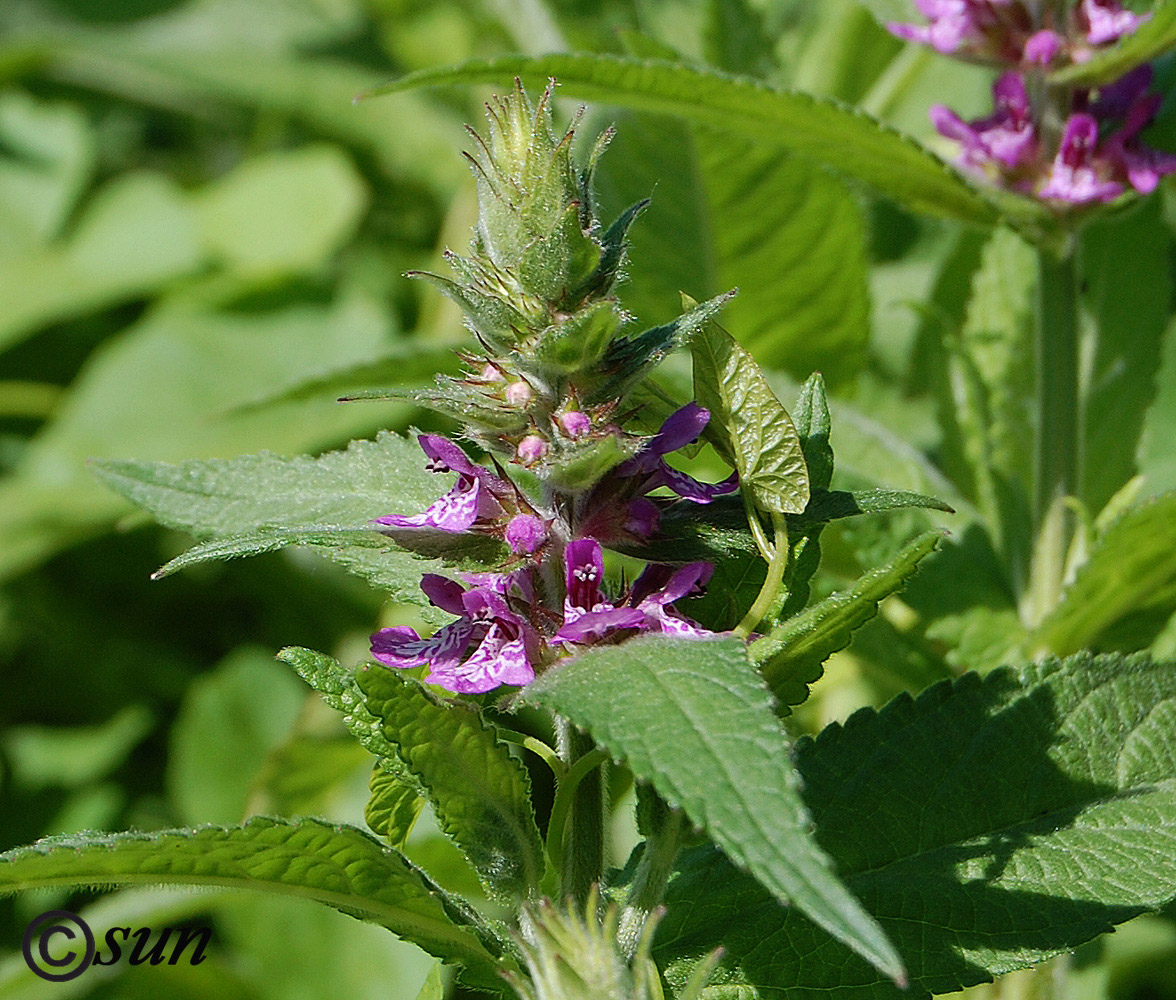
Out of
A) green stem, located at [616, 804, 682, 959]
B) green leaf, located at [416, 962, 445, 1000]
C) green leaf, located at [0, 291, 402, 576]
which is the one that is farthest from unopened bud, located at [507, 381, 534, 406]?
green leaf, located at [0, 291, 402, 576]

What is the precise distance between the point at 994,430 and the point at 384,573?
2.97 feet

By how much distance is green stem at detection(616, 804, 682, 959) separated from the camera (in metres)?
0.87

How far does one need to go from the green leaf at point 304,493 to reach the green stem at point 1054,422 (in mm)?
740

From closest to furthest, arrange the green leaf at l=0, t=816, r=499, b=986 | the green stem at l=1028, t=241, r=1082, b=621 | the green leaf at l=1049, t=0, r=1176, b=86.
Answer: the green leaf at l=0, t=816, r=499, b=986 → the green leaf at l=1049, t=0, r=1176, b=86 → the green stem at l=1028, t=241, r=1082, b=621

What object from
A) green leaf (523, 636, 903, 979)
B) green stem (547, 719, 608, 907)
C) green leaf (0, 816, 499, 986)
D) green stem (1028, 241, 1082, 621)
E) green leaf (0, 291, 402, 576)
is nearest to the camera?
green leaf (523, 636, 903, 979)

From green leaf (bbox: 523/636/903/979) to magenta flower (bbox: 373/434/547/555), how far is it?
4.4 inches

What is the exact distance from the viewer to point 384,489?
1018 millimetres

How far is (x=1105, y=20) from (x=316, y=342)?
2045 millimetres

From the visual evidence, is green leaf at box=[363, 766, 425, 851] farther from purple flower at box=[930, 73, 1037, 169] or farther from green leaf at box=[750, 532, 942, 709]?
purple flower at box=[930, 73, 1037, 169]

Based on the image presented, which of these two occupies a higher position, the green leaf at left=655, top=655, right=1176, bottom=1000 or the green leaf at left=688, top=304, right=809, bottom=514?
the green leaf at left=688, top=304, right=809, bottom=514

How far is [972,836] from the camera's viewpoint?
98cm

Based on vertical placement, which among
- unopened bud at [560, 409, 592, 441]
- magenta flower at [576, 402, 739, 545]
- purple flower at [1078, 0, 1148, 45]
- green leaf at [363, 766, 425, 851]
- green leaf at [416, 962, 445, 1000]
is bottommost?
green leaf at [416, 962, 445, 1000]

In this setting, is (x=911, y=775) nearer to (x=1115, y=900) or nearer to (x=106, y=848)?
(x=1115, y=900)

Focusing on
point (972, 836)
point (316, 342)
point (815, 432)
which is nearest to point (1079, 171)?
point (815, 432)
